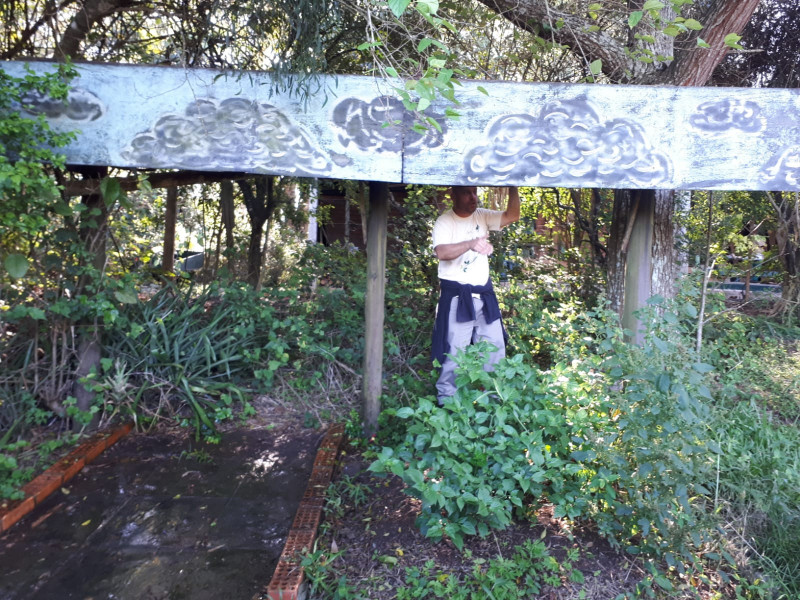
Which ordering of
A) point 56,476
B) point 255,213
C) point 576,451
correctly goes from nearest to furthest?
point 576,451 → point 56,476 → point 255,213

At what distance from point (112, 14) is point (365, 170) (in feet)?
10.0

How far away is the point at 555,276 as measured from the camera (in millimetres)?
6367

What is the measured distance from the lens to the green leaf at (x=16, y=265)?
3.77 m

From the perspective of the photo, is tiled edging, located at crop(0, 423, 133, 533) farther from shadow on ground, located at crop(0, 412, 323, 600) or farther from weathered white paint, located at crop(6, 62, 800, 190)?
weathered white paint, located at crop(6, 62, 800, 190)

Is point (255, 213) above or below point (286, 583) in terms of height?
above

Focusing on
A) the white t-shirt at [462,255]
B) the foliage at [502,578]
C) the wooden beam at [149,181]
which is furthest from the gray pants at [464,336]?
the wooden beam at [149,181]

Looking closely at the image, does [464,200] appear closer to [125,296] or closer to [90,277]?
[125,296]

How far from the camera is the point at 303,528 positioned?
10.7 feet

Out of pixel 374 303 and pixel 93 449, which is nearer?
pixel 93 449

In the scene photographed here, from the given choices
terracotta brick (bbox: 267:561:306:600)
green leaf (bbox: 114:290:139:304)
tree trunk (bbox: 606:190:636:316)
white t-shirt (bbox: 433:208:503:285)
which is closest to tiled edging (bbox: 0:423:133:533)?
green leaf (bbox: 114:290:139:304)

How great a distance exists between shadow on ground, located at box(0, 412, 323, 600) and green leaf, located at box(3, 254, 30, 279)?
141 cm

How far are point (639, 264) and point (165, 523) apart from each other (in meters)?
3.55

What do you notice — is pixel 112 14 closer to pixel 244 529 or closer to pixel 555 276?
pixel 244 529

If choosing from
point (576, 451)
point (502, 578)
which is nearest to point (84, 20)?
point (576, 451)
